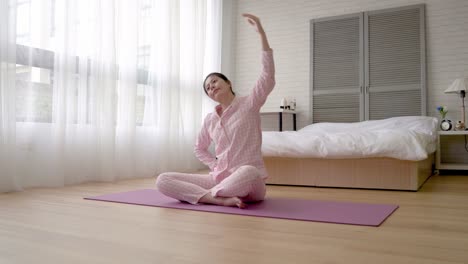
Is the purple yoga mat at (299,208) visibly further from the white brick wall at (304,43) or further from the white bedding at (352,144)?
the white brick wall at (304,43)

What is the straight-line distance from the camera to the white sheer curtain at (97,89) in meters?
3.09

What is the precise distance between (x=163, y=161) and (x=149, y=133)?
0.36 metres

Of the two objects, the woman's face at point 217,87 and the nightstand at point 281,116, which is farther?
the nightstand at point 281,116

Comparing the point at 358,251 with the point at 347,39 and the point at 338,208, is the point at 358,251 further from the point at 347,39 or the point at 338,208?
the point at 347,39

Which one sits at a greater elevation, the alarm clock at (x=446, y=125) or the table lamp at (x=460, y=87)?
the table lamp at (x=460, y=87)

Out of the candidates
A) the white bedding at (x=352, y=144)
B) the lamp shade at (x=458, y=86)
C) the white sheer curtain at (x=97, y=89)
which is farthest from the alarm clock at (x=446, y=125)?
the white sheer curtain at (x=97, y=89)

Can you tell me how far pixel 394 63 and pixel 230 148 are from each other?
3.47m

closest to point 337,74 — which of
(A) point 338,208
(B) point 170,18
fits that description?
(B) point 170,18

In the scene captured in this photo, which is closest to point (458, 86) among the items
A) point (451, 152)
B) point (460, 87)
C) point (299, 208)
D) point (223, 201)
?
point (460, 87)

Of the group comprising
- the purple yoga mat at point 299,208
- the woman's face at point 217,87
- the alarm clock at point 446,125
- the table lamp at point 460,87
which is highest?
the table lamp at point 460,87

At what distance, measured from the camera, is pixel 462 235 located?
1.60 m

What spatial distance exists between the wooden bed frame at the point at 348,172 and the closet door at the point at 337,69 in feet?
6.46

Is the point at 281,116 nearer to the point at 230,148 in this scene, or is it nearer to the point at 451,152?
the point at 451,152

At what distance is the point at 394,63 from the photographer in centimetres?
502
